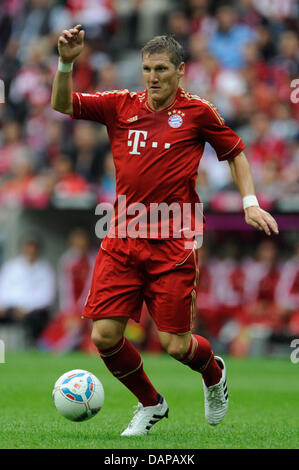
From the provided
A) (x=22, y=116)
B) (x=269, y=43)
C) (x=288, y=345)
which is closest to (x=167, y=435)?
(x=288, y=345)

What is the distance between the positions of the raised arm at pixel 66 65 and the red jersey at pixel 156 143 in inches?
3.9

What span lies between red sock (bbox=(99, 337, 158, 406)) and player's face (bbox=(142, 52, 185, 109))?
5.45ft

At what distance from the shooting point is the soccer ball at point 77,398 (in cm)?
644

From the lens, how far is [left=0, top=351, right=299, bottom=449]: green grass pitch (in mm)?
5949

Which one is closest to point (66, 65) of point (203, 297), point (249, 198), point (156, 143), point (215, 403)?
point (156, 143)

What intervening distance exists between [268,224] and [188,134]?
0.86 metres

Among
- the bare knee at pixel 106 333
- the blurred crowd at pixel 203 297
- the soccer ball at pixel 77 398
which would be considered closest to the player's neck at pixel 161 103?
the bare knee at pixel 106 333

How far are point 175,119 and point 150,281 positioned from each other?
3.66ft

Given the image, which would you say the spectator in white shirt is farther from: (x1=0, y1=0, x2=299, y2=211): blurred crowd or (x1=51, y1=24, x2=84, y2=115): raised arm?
(x1=51, y1=24, x2=84, y2=115): raised arm

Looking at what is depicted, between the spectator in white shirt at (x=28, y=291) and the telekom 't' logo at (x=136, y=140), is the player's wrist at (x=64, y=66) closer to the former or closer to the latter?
the telekom 't' logo at (x=136, y=140)

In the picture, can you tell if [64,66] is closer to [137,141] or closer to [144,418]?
[137,141]

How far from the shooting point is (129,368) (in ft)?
21.2

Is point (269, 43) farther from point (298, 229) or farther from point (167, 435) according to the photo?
point (167, 435)

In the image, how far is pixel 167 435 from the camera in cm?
639
